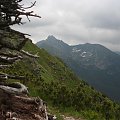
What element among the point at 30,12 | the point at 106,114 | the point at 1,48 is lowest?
the point at 106,114

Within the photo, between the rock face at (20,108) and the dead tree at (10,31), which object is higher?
the dead tree at (10,31)

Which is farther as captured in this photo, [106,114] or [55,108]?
[106,114]

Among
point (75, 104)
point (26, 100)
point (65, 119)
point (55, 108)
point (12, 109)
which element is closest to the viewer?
point (12, 109)

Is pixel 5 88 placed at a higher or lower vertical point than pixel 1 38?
lower

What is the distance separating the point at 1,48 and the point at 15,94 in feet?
7.51

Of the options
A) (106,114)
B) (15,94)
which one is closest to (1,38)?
(15,94)

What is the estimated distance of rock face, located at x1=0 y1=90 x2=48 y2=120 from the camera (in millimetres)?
15812

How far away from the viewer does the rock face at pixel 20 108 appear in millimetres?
15812

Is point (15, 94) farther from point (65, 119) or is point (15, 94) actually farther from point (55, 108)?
→ point (55, 108)

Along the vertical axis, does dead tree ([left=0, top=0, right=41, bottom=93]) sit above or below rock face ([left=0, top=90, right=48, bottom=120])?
above

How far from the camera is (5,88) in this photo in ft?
56.4

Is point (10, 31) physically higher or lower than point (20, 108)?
higher

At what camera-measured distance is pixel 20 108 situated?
1683 cm

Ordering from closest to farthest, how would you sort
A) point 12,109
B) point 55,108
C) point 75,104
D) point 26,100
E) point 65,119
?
point 12,109
point 26,100
point 65,119
point 55,108
point 75,104
